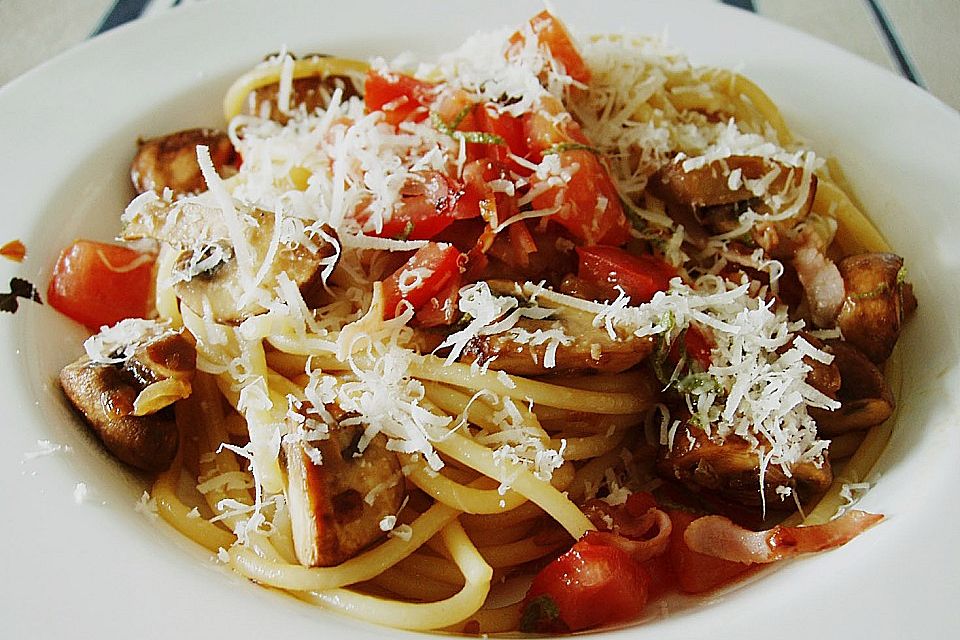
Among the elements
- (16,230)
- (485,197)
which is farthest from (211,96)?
(485,197)

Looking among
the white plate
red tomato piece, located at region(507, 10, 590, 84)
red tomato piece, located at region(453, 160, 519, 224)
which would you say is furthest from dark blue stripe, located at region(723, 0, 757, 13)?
red tomato piece, located at region(453, 160, 519, 224)

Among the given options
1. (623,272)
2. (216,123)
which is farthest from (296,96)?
(623,272)

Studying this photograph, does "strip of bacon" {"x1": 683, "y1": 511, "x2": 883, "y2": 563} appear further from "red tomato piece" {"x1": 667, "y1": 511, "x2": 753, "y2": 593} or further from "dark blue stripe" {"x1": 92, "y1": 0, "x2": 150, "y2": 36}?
"dark blue stripe" {"x1": 92, "y1": 0, "x2": 150, "y2": 36}

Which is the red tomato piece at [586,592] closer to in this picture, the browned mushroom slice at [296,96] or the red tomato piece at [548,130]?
the red tomato piece at [548,130]

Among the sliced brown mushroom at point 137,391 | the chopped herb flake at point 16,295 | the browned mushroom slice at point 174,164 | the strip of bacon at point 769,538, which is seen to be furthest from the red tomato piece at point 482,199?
the chopped herb flake at point 16,295

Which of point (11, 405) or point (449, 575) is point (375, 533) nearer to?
point (449, 575)
